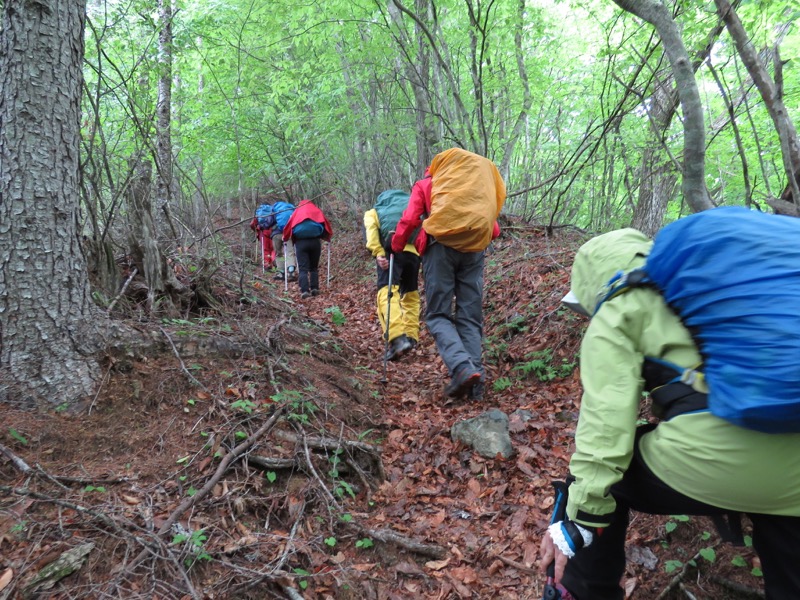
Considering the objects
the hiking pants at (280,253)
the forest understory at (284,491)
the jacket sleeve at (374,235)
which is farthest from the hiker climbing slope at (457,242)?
the hiking pants at (280,253)

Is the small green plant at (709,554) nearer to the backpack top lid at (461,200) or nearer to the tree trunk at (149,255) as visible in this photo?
the backpack top lid at (461,200)

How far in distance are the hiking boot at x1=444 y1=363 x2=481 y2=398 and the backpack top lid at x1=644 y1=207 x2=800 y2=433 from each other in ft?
10.1

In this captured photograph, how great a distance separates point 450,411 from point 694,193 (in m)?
2.98

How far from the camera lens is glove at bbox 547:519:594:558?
5.80 feet

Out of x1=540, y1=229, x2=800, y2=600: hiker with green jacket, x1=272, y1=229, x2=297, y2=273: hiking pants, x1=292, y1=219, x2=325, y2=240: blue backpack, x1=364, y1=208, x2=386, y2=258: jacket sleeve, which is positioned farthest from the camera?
x1=272, y1=229, x2=297, y2=273: hiking pants

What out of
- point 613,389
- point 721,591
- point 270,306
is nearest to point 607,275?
point 613,389

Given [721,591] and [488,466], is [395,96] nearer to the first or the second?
[488,466]

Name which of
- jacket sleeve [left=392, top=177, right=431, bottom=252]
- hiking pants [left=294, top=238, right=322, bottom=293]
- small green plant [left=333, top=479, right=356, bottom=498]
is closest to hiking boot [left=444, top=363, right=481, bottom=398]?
jacket sleeve [left=392, top=177, right=431, bottom=252]

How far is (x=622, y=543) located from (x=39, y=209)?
3.91 meters

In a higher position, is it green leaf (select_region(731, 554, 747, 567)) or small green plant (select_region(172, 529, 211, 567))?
green leaf (select_region(731, 554, 747, 567))

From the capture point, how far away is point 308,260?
981 centimetres

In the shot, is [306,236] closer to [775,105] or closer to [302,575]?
[775,105]

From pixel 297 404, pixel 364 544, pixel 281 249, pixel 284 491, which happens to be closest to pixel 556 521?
pixel 364 544

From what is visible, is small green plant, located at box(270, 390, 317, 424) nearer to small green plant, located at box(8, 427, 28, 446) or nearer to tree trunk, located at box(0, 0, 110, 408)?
tree trunk, located at box(0, 0, 110, 408)
